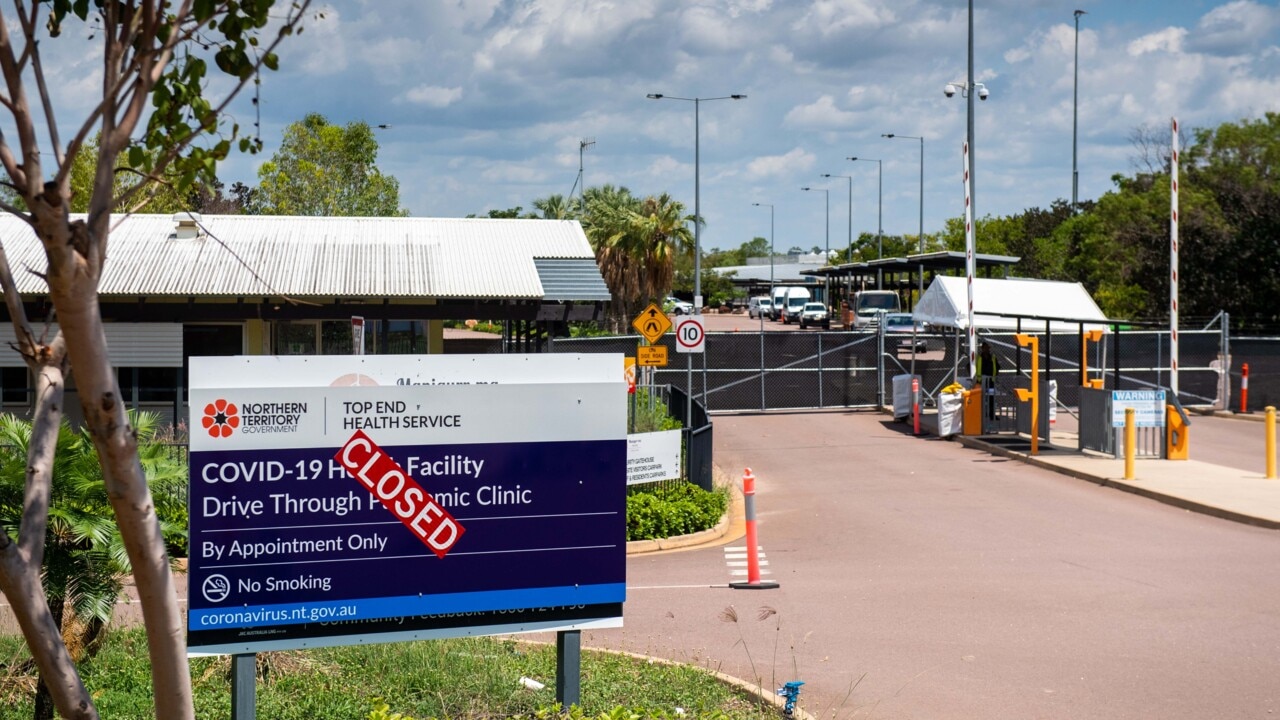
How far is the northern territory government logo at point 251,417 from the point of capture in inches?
239

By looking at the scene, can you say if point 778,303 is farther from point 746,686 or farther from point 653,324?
point 746,686

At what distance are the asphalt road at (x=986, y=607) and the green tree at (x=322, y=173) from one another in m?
28.5

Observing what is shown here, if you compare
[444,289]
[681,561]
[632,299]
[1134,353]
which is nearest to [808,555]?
[681,561]

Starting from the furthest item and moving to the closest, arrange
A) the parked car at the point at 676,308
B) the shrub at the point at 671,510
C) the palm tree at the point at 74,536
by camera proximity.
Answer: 1. the parked car at the point at 676,308
2. the shrub at the point at 671,510
3. the palm tree at the point at 74,536

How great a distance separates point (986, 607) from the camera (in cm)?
1106

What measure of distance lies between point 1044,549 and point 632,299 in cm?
4604

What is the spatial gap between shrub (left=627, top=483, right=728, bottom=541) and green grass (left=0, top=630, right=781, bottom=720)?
5.78 m

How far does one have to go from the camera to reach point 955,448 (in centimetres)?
2416

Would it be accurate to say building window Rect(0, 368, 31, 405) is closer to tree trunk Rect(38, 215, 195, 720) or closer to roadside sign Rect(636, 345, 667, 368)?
roadside sign Rect(636, 345, 667, 368)

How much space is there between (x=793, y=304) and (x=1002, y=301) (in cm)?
4341

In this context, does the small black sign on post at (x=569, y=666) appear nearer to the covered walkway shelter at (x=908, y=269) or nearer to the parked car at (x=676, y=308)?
the covered walkway shelter at (x=908, y=269)

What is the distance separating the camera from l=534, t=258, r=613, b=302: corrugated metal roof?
2645 centimetres

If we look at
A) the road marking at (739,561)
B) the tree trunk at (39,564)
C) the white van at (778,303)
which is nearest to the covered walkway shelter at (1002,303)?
the road marking at (739,561)

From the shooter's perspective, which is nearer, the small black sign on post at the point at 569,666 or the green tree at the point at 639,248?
the small black sign on post at the point at 569,666
